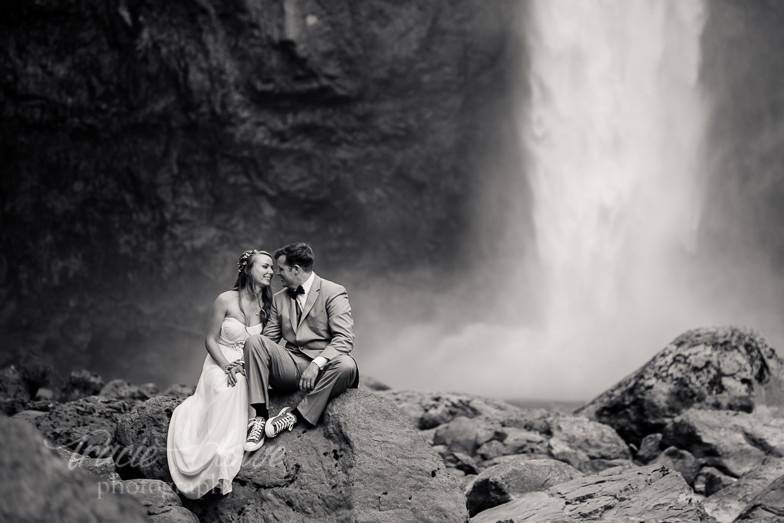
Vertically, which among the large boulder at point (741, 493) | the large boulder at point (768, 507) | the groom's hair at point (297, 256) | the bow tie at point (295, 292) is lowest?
the large boulder at point (768, 507)

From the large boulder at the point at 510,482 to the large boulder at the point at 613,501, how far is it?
20.3 inches

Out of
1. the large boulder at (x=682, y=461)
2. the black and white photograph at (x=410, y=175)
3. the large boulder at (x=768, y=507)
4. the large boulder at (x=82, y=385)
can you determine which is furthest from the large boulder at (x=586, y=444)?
the black and white photograph at (x=410, y=175)

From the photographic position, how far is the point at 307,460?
6.62m

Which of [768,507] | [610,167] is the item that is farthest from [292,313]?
[610,167]

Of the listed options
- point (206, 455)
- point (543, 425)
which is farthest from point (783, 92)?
point (206, 455)

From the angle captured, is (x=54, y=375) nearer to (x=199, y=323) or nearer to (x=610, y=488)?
(x=199, y=323)

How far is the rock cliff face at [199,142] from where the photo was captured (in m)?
33.0

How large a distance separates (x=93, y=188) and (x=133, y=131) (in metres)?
2.79

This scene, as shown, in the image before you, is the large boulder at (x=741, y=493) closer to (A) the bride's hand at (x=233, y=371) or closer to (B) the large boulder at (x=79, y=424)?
(A) the bride's hand at (x=233, y=371)

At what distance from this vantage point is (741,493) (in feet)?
29.8

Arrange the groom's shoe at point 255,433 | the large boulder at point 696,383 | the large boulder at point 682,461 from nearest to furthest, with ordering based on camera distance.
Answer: the groom's shoe at point 255,433, the large boulder at point 682,461, the large boulder at point 696,383

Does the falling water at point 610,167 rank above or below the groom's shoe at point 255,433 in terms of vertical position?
above

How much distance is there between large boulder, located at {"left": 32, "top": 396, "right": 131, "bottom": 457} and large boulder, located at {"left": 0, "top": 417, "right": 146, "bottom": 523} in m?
4.81

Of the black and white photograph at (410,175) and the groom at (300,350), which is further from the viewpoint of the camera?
the black and white photograph at (410,175)
